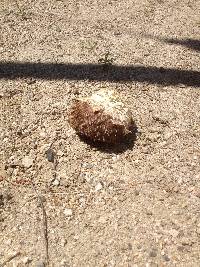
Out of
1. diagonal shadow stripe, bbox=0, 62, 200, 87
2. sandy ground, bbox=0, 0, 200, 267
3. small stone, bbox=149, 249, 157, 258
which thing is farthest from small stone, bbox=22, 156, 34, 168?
small stone, bbox=149, 249, 157, 258

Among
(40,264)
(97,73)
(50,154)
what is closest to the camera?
(40,264)

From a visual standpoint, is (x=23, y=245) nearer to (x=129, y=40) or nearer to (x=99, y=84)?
(x=99, y=84)

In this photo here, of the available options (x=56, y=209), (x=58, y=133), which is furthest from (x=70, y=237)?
(x=58, y=133)

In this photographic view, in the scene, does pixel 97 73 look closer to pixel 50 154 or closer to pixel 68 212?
pixel 50 154

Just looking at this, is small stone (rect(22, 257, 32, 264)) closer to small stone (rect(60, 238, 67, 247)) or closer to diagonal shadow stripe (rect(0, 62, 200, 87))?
small stone (rect(60, 238, 67, 247))

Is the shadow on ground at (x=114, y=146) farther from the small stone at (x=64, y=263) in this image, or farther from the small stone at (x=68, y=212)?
the small stone at (x=64, y=263)

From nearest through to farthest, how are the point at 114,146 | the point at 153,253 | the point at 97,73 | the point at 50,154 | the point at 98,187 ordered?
the point at 153,253 < the point at 98,187 < the point at 50,154 < the point at 114,146 < the point at 97,73

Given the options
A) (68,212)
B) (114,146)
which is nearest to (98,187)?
(68,212)
